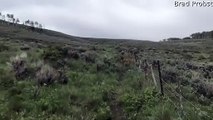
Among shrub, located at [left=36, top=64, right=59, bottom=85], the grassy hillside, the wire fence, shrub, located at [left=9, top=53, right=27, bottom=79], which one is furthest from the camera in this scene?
shrub, located at [left=9, top=53, right=27, bottom=79]

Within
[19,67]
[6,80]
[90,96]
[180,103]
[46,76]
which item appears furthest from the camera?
[19,67]

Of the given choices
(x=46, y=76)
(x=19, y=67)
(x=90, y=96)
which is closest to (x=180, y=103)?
(x=90, y=96)

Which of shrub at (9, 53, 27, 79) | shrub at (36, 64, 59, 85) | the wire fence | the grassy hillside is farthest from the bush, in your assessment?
the wire fence

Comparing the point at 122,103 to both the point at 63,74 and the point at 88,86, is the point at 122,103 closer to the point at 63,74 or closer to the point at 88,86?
the point at 88,86

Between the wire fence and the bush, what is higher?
the bush

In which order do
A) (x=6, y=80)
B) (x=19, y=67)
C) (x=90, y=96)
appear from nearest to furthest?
(x=90, y=96)
(x=6, y=80)
(x=19, y=67)

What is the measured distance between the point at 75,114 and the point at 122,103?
1965 millimetres

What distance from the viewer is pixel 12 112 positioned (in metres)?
11.6

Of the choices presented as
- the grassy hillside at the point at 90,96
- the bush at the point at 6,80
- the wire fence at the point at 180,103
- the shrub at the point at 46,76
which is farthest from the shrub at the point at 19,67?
the wire fence at the point at 180,103

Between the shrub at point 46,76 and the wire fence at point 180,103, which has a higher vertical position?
the shrub at point 46,76

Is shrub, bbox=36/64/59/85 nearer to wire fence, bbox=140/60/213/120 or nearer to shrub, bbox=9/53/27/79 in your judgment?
shrub, bbox=9/53/27/79

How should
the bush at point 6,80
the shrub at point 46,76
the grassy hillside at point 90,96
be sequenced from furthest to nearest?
1. the shrub at point 46,76
2. the bush at point 6,80
3. the grassy hillside at point 90,96

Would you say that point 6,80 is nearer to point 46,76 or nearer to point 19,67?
point 46,76

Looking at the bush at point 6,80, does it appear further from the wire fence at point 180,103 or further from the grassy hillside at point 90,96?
the wire fence at point 180,103
